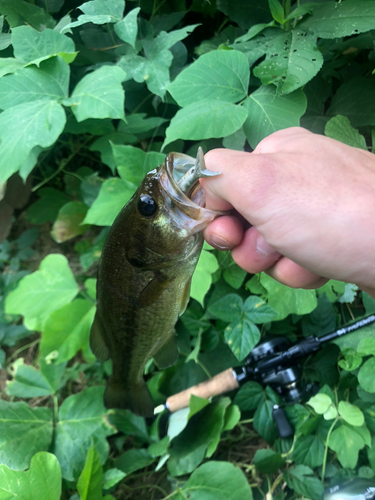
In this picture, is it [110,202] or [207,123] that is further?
[110,202]

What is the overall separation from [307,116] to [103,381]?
1.91m

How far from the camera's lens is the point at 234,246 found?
3.67 ft

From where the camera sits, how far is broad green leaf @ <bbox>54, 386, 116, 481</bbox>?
1.71 metres

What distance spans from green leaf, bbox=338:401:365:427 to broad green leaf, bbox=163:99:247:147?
1.26 metres

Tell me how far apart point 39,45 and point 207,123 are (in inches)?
31.1

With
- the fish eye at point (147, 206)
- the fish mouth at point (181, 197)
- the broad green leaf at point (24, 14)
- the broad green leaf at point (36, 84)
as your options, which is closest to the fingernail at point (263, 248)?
the fish mouth at point (181, 197)

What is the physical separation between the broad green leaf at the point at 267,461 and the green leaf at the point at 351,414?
1.31ft

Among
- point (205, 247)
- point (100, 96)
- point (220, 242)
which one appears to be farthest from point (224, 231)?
point (100, 96)

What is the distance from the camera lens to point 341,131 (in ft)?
4.40

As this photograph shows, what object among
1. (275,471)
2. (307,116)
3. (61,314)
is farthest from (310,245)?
(275,471)

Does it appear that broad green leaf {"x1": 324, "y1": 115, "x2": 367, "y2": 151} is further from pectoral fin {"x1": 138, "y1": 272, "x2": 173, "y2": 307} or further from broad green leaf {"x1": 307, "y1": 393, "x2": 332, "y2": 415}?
broad green leaf {"x1": 307, "y1": 393, "x2": 332, "y2": 415}

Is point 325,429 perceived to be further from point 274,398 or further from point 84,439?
point 84,439

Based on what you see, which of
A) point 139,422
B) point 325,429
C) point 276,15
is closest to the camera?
point 276,15

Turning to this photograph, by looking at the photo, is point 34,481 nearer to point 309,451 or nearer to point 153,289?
point 153,289
